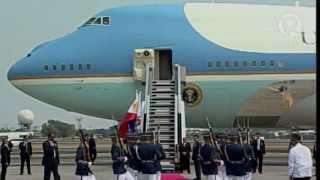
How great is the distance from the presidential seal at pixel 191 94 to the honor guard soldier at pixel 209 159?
1082 centimetres

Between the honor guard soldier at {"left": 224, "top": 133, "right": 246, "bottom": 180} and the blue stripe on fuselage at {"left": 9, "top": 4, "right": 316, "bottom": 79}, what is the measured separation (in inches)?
500

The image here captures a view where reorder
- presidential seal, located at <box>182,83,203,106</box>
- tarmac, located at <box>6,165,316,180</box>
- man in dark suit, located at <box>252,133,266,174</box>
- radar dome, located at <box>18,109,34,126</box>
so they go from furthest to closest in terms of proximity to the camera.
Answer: radar dome, located at <box>18,109,34,126</box> < presidential seal, located at <box>182,83,203,106</box> < man in dark suit, located at <box>252,133,266,174</box> < tarmac, located at <box>6,165,316,180</box>

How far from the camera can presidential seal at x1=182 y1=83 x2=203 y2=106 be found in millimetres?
29922

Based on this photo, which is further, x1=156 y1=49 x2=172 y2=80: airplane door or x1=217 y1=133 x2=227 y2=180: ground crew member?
x1=156 y1=49 x2=172 y2=80: airplane door

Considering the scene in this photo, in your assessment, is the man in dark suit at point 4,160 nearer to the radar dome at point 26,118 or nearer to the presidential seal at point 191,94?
the presidential seal at point 191,94

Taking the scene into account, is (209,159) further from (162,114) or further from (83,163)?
(162,114)

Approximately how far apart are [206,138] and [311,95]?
1176 centimetres

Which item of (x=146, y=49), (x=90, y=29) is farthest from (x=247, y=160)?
(x=90, y=29)

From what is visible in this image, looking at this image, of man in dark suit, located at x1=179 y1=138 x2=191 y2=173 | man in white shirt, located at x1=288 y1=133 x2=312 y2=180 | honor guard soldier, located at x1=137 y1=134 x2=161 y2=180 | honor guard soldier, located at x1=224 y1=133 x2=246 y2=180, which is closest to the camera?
man in white shirt, located at x1=288 y1=133 x2=312 y2=180

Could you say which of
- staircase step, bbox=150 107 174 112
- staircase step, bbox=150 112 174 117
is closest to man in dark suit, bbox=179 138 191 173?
staircase step, bbox=150 112 174 117

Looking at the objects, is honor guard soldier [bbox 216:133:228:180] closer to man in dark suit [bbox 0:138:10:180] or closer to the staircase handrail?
the staircase handrail

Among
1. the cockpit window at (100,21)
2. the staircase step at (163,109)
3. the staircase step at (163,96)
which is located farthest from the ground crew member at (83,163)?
the cockpit window at (100,21)

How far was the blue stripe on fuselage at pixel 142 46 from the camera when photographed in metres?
29.7

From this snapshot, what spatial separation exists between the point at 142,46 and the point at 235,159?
1300 centimetres
